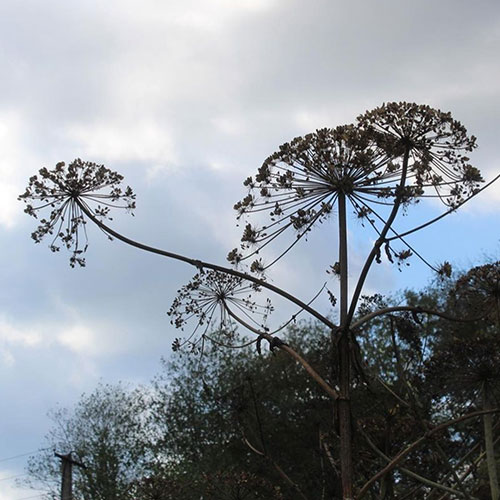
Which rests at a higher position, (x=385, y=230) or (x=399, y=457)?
(x=385, y=230)

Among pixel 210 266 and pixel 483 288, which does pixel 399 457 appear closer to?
pixel 210 266

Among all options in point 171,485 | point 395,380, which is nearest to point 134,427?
point 395,380

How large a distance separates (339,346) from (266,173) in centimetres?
204

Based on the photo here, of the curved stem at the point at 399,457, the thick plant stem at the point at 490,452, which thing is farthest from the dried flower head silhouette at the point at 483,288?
the curved stem at the point at 399,457

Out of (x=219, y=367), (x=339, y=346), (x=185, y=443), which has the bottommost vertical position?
(x=339, y=346)

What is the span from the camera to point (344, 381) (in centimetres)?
741

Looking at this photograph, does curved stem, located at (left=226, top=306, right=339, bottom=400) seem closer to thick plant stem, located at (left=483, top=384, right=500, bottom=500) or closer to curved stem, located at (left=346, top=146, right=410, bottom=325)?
curved stem, located at (left=346, top=146, right=410, bottom=325)

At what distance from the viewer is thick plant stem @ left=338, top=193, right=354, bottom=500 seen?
278 inches

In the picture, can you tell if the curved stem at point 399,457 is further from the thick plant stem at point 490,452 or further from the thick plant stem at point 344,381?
the thick plant stem at point 490,452

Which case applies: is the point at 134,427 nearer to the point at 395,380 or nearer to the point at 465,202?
the point at 395,380

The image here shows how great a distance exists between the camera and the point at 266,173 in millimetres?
8578

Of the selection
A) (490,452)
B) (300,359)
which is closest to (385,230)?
(300,359)

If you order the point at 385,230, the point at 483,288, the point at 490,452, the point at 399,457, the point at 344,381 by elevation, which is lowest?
the point at 399,457

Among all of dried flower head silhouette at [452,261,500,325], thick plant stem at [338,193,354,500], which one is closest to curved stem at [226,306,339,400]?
thick plant stem at [338,193,354,500]
